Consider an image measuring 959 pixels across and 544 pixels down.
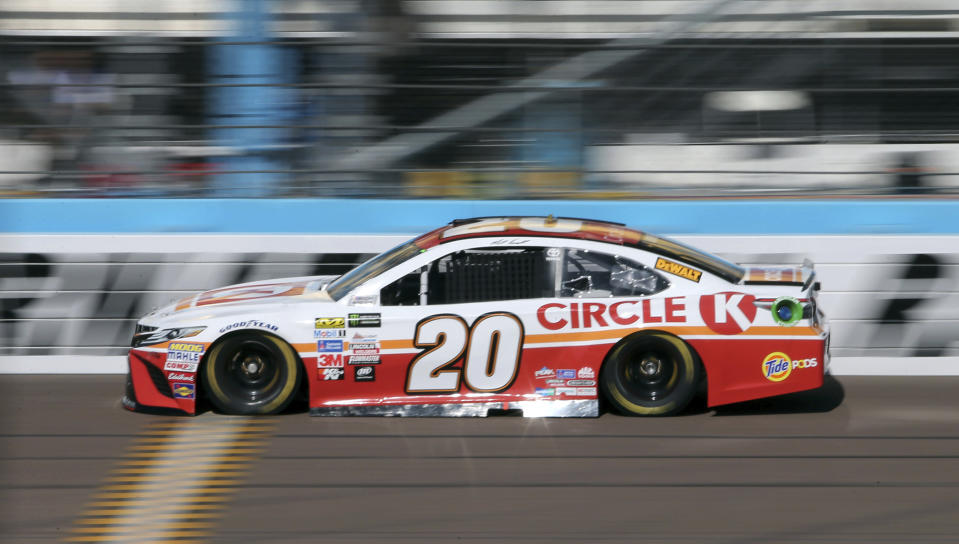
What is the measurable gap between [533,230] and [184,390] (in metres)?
2.36

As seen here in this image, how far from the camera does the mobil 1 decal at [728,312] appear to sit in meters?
6.82

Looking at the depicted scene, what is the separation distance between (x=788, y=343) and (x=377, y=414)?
2.51 metres

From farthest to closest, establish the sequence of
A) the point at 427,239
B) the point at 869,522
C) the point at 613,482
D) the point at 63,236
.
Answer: the point at 63,236 → the point at 427,239 → the point at 613,482 → the point at 869,522

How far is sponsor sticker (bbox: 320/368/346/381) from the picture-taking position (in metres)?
6.86

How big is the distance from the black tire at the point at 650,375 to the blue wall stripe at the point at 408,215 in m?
2.03

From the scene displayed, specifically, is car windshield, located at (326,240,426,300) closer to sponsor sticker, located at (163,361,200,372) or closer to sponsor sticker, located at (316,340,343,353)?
sponsor sticker, located at (316,340,343,353)

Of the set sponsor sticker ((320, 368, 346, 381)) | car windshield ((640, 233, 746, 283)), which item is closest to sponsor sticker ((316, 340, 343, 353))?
sponsor sticker ((320, 368, 346, 381))

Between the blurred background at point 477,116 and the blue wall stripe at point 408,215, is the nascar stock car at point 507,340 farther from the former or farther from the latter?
the blurred background at point 477,116

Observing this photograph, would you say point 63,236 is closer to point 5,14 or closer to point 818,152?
point 5,14

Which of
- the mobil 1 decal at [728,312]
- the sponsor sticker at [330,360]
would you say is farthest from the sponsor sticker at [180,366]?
the mobil 1 decal at [728,312]

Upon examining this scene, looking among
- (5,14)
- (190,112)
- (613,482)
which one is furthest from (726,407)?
(5,14)

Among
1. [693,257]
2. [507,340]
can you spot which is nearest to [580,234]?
[693,257]

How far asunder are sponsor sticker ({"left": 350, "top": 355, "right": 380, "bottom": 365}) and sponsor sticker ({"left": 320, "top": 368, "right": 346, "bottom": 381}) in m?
0.09

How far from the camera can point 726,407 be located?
7316 millimetres
